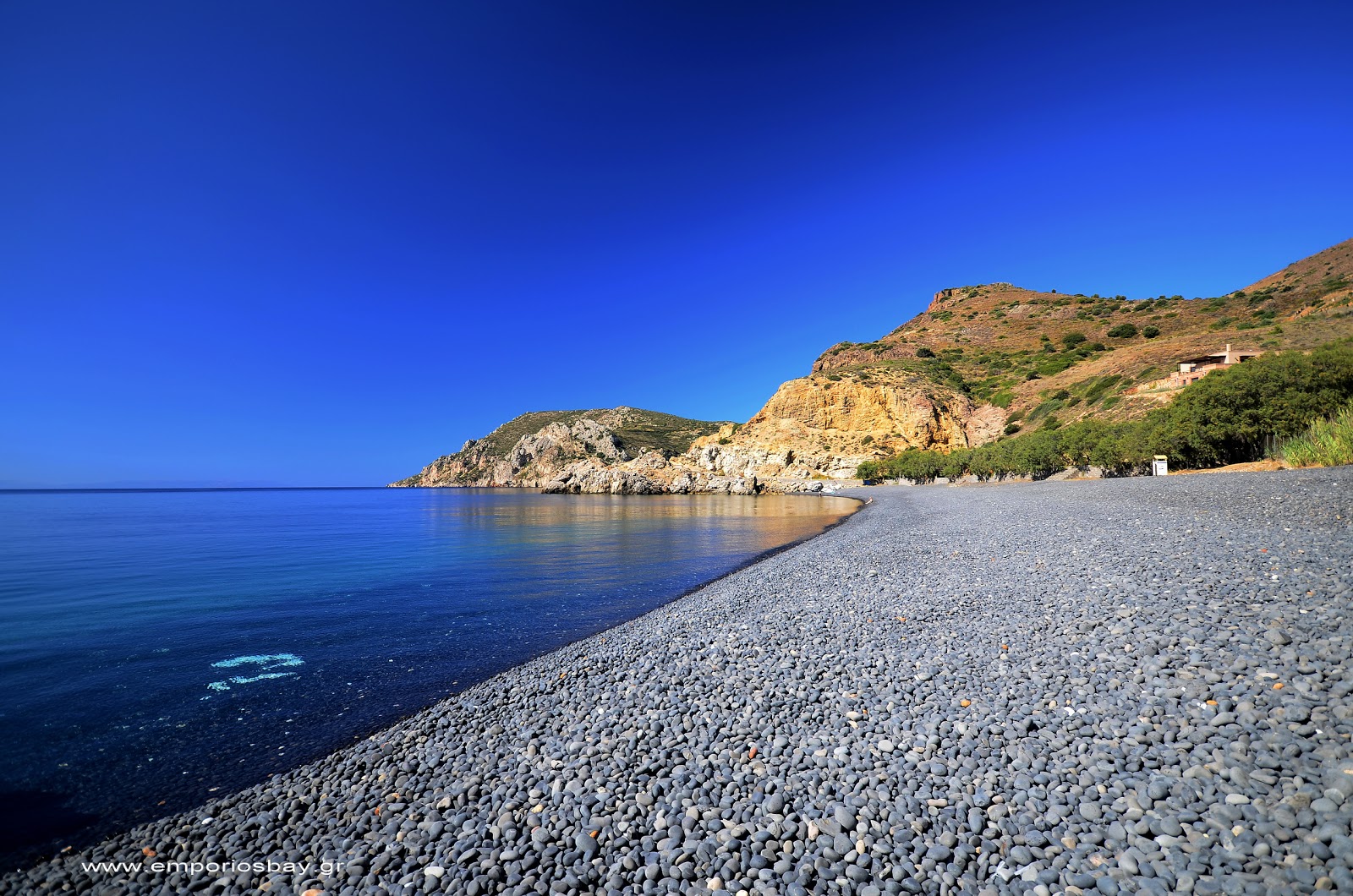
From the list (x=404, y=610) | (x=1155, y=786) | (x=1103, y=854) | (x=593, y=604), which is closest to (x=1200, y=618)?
(x=1155, y=786)

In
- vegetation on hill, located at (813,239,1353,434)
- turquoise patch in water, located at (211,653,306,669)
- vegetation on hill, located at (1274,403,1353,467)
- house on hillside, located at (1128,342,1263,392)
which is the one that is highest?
vegetation on hill, located at (813,239,1353,434)

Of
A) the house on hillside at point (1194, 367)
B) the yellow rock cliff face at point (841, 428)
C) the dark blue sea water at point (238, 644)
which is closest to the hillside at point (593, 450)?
the yellow rock cliff face at point (841, 428)

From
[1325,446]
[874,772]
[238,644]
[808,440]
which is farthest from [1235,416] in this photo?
[808,440]

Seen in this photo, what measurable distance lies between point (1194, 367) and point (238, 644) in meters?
73.7

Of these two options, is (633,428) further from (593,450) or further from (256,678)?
(256,678)

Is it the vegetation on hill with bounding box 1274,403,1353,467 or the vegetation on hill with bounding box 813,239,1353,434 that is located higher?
the vegetation on hill with bounding box 813,239,1353,434

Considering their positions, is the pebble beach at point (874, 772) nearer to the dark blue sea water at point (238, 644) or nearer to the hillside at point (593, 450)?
the dark blue sea water at point (238, 644)

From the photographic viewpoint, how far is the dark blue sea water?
18.2 ft

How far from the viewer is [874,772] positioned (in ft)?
14.1

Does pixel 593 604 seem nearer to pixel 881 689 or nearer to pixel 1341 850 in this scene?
pixel 881 689

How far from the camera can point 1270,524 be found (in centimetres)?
1075

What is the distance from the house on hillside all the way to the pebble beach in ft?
192

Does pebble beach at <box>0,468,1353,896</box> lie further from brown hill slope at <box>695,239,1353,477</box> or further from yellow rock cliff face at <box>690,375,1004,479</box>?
yellow rock cliff face at <box>690,375,1004,479</box>

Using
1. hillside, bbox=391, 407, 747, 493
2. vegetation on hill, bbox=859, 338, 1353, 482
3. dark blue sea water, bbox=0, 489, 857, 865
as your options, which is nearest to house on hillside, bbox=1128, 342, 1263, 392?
vegetation on hill, bbox=859, 338, 1353, 482
